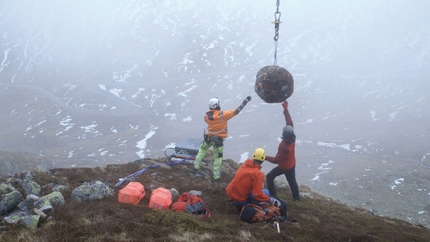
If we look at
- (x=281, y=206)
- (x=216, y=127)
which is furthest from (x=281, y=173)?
(x=216, y=127)

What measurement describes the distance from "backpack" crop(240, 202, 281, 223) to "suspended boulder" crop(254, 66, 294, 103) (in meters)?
3.67

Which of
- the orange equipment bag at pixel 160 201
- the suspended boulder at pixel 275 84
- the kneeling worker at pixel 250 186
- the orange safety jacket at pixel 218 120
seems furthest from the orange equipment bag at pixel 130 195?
the suspended boulder at pixel 275 84

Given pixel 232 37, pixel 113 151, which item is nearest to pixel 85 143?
pixel 113 151

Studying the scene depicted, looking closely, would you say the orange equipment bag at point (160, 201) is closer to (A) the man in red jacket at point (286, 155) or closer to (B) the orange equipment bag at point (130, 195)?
(B) the orange equipment bag at point (130, 195)

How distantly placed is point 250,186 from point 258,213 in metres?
0.84

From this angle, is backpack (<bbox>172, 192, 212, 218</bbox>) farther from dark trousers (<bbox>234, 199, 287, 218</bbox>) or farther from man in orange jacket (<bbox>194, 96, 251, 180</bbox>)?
man in orange jacket (<bbox>194, 96, 251, 180</bbox>)

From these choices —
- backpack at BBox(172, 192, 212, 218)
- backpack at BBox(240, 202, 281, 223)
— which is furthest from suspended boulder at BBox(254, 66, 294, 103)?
backpack at BBox(172, 192, 212, 218)

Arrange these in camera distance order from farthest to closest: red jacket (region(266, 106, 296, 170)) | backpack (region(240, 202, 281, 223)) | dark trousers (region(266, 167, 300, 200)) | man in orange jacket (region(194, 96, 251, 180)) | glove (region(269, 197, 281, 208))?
man in orange jacket (region(194, 96, 251, 180)) → dark trousers (region(266, 167, 300, 200)) → red jacket (region(266, 106, 296, 170)) → glove (region(269, 197, 281, 208)) → backpack (region(240, 202, 281, 223))

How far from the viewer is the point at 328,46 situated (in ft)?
566

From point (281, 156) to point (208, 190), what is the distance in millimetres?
2987

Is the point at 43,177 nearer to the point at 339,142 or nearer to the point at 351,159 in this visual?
the point at 351,159

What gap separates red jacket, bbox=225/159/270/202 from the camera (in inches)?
359

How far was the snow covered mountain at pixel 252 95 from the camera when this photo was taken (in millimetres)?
68312

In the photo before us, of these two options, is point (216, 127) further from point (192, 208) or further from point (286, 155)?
point (192, 208)
